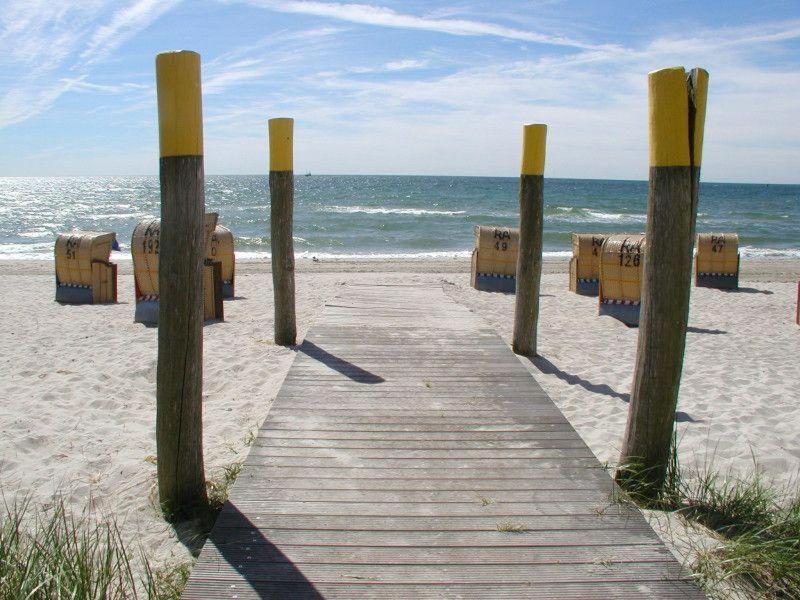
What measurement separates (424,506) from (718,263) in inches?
440

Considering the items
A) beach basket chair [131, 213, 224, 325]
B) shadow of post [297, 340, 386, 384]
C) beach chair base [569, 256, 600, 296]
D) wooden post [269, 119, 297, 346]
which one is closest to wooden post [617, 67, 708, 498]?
shadow of post [297, 340, 386, 384]

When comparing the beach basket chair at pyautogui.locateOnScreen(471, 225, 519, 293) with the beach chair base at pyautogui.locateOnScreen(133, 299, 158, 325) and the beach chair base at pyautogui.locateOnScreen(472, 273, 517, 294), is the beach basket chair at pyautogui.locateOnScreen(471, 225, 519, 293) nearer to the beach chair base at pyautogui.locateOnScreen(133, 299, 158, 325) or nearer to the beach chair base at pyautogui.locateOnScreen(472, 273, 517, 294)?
the beach chair base at pyautogui.locateOnScreen(472, 273, 517, 294)

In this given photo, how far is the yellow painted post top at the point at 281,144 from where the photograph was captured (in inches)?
251

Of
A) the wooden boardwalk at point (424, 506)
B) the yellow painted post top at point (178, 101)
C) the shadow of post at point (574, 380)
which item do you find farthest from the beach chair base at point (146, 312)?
the yellow painted post top at point (178, 101)

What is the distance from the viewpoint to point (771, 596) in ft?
8.16

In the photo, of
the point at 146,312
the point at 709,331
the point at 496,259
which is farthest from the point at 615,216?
the point at 146,312

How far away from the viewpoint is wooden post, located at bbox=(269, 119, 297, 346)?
6.41 meters

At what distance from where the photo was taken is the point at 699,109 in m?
3.06

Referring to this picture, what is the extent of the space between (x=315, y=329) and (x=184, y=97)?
11.9 feet

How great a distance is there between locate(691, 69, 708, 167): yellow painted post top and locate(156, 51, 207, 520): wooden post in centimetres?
229

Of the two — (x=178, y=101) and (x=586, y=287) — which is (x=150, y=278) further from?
(x=586, y=287)

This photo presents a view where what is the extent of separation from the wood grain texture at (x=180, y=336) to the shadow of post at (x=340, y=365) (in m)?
1.73

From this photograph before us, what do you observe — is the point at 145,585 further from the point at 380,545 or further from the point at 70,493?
the point at 70,493

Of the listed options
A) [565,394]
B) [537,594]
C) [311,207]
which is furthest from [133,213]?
[537,594]
